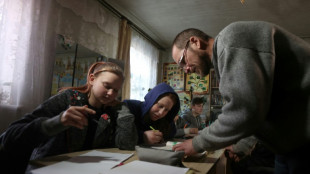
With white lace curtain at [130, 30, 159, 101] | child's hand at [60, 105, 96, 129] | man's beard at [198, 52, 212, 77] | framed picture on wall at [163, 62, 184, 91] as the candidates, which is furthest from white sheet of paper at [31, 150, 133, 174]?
framed picture on wall at [163, 62, 184, 91]

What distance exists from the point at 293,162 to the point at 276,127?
136 millimetres

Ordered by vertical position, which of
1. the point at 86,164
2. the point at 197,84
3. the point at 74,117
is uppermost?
the point at 197,84

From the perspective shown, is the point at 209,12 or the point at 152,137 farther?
the point at 209,12

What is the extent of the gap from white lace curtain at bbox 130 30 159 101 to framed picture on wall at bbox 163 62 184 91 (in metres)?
0.49

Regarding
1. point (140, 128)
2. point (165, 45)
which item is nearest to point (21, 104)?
point (140, 128)

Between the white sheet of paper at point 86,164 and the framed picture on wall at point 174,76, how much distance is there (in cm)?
439

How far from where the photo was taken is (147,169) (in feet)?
2.46

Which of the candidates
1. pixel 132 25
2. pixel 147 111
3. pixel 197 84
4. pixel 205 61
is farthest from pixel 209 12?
pixel 205 61

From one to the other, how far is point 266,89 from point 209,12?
313 cm

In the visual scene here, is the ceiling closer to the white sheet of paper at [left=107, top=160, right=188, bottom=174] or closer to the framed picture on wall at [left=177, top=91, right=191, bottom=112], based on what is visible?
the framed picture on wall at [left=177, top=91, right=191, bottom=112]

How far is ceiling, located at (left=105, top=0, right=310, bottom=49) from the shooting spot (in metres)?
3.17

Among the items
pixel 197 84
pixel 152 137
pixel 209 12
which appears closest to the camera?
pixel 152 137

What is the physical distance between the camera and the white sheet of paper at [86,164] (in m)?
0.69

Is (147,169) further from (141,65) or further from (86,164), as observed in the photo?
(141,65)
